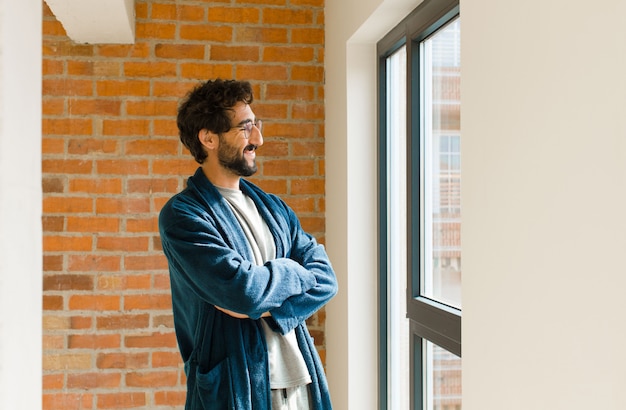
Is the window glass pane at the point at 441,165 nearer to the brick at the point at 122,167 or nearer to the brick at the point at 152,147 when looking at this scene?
the brick at the point at 152,147

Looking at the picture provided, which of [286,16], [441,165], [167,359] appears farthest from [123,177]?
[441,165]

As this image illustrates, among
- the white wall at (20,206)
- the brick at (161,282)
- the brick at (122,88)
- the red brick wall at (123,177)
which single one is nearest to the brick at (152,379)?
A: the red brick wall at (123,177)

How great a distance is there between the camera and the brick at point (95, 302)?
284cm

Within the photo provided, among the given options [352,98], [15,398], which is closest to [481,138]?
[15,398]

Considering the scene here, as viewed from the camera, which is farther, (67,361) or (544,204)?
(67,361)

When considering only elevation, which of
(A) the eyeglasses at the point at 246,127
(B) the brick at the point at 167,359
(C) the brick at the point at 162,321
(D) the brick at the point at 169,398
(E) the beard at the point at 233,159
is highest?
(A) the eyeglasses at the point at 246,127

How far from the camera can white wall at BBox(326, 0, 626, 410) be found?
900 millimetres

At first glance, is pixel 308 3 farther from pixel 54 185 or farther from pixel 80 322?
pixel 80 322

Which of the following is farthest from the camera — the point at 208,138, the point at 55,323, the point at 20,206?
the point at 55,323

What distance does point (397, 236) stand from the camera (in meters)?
2.49

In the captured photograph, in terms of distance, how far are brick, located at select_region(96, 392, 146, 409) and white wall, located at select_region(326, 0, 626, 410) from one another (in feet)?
6.28

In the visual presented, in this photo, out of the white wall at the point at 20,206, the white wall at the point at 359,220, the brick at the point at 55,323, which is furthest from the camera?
the brick at the point at 55,323

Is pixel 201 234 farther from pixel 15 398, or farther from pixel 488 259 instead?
pixel 15 398

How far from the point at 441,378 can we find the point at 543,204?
1.11 meters
